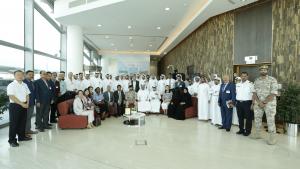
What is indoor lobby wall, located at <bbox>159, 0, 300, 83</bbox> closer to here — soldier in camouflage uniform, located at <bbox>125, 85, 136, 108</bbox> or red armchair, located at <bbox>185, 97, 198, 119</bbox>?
red armchair, located at <bbox>185, 97, 198, 119</bbox>

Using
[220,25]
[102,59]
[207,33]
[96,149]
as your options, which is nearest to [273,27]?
[220,25]

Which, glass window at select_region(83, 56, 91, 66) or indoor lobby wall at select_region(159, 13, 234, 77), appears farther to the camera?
glass window at select_region(83, 56, 91, 66)

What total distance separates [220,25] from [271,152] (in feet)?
21.5

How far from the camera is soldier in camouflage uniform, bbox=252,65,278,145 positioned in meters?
5.53

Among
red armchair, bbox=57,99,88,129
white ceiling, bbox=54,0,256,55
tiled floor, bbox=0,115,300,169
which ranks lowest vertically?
tiled floor, bbox=0,115,300,169

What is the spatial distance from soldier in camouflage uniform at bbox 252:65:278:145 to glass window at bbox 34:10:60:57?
728 cm

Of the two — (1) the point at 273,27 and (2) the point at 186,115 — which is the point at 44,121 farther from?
(1) the point at 273,27

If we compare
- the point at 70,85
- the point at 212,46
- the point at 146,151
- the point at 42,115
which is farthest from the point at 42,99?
the point at 212,46

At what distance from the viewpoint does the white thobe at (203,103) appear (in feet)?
28.7

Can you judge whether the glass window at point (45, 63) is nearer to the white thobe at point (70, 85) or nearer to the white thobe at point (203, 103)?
the white thobe at point (70, 85)

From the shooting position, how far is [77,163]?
160 inches

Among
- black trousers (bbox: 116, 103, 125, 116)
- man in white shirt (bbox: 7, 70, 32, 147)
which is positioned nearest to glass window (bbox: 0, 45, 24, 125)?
man in white shirt (bbox: 7, 70, 32, 147)

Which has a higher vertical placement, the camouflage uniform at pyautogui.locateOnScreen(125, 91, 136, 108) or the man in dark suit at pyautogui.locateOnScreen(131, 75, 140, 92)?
the man in dark suit at pyautogui.locateOnScreen(131, 75, 140, 92)

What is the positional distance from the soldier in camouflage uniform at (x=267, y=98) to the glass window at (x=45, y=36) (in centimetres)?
728
